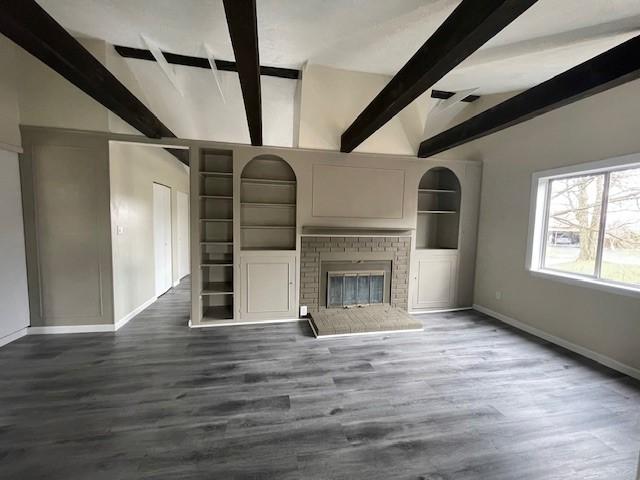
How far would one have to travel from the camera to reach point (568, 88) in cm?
214

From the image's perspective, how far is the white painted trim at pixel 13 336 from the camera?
3.00 metres

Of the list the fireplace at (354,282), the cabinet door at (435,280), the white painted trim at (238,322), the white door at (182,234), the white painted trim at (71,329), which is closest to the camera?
the white painted trim at (71,329)

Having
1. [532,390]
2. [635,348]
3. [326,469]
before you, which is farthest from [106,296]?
[635,348]

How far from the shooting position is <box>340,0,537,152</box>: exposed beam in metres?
1.29

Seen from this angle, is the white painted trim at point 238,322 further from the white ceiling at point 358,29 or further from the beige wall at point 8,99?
the white ceiling at point 358,29

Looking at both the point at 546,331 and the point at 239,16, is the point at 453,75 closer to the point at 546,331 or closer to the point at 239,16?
the point at 239,16

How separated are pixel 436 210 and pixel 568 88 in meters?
2.69

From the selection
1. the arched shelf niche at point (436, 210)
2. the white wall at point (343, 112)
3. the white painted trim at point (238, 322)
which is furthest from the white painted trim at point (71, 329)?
the arched shelf niche at point (436, 210)

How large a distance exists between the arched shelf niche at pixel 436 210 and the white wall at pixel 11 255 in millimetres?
5479

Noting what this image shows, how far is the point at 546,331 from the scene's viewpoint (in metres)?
3.48

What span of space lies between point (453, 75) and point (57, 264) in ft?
17.5

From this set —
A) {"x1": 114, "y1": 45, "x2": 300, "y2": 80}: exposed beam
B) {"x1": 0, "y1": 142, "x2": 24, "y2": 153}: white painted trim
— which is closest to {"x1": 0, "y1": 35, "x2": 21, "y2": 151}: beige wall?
{"x1": 0, "y1": 142, "x2": 24, "y2": 153}: white painted trim

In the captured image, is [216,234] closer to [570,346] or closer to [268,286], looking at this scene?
[268,286]

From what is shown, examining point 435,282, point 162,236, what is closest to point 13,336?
point 162,236
